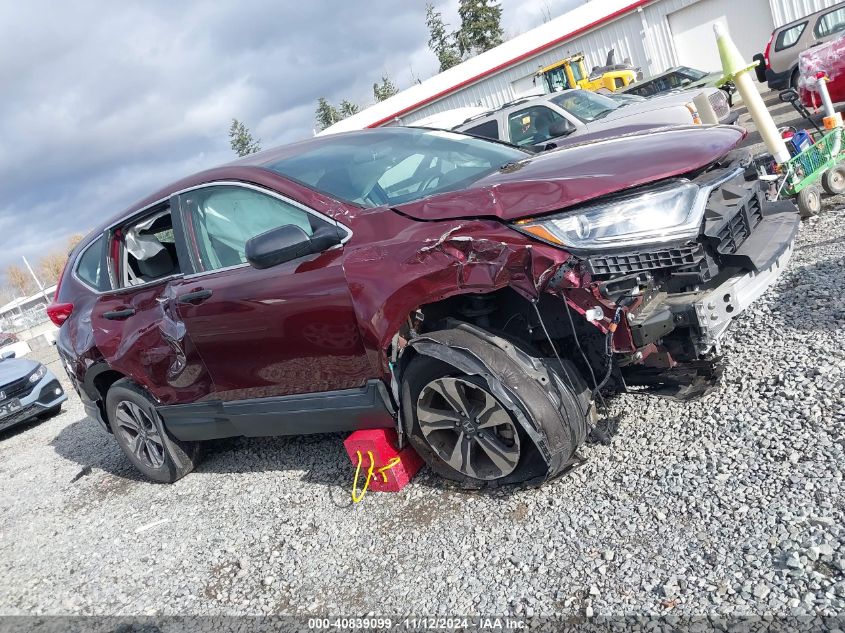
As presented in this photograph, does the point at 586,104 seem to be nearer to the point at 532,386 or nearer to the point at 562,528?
the point at 532,386

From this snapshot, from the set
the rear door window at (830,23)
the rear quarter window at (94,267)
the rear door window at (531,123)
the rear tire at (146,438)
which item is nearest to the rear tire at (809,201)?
the rear door window at (531,123)

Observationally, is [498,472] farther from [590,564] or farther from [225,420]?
[225,420]

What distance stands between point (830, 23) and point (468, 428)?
15.2m

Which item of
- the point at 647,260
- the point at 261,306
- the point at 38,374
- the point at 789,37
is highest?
the point at 789,37

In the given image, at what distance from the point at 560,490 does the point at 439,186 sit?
5.41 ft

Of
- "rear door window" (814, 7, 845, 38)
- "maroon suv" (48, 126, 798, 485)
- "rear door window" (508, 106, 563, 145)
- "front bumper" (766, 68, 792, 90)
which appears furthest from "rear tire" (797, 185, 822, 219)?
"rear door window" (814, 7, 845, 38)

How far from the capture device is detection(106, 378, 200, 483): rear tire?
4.83 metres

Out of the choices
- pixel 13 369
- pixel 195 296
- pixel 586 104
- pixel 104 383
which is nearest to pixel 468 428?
pixel 195 296

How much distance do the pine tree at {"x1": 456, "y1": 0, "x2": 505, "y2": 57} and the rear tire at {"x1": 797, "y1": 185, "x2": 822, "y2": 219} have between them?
55.5 metres

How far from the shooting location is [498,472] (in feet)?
10.6

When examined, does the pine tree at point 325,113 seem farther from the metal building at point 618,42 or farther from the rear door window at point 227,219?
the rear door window at point 227,219

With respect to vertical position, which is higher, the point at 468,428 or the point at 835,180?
the point at 468,428

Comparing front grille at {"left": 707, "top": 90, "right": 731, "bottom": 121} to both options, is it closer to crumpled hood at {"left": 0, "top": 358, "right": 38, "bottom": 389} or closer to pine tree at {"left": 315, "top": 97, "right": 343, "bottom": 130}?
crumpled hood at {"left": 0, "top": 358, "right": 38, "bottom": 389}

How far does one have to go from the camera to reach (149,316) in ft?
14.5
